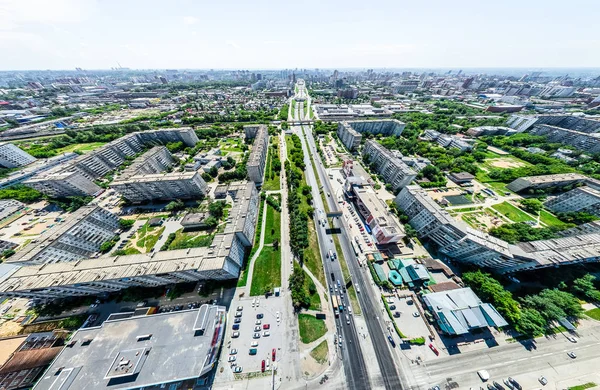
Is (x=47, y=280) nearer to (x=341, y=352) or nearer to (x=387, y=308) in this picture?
(x=341, y=352)

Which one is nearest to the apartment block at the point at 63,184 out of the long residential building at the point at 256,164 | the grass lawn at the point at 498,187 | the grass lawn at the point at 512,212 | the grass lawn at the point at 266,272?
the long residential building at the point at 256,164

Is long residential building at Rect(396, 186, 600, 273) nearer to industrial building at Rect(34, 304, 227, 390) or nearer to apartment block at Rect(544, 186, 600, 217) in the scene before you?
apartment block at Rect(544, 186, 600, 217)

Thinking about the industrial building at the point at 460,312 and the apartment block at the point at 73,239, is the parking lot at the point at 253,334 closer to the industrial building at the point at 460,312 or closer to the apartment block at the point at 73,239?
the industrial building at the point at 460,312

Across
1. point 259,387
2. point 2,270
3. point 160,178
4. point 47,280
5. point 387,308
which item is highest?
point 160,178

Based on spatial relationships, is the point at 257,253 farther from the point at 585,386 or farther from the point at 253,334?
the point at 585,386

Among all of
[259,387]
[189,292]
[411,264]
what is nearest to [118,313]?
[189,292]

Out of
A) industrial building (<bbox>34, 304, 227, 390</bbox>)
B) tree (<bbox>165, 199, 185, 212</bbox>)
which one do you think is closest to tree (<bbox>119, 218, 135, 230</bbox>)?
tree (<bbox>165, 199, 185, 212</bbox>)
